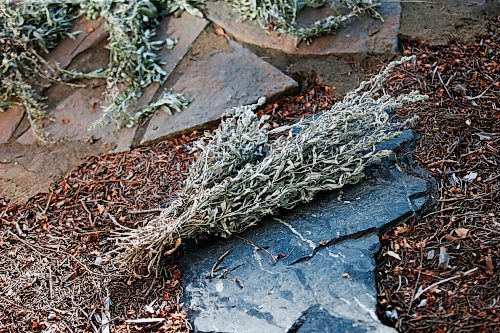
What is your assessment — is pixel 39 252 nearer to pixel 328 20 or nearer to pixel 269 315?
pixel 269 315

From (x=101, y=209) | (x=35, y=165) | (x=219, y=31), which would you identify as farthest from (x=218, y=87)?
(x=35, y=165)

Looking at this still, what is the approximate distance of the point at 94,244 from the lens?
8.51 ft

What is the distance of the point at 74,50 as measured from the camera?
10.9 ft

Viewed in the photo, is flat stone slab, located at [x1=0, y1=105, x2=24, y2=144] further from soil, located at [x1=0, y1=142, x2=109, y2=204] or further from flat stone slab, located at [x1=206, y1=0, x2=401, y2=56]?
flat stone slab, located at [x1=206, y1=0, x2=401, y2=56]

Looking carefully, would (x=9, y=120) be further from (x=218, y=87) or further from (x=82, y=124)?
(x=218, y=87)

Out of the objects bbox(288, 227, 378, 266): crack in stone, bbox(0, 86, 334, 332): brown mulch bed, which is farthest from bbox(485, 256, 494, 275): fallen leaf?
bbox(0, 86, 334, 332): brown mulch bed

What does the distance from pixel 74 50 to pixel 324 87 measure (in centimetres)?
131

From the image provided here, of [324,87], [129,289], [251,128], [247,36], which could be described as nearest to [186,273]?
[129,289]

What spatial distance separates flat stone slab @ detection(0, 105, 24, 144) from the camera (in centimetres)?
311

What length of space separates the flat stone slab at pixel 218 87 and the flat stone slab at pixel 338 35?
0.41ft

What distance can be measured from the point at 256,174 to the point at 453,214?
2.38 ft

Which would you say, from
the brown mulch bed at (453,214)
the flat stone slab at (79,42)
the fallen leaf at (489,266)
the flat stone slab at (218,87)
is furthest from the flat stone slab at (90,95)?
the fallen leaf at (489,266)

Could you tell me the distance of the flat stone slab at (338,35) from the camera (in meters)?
3.11

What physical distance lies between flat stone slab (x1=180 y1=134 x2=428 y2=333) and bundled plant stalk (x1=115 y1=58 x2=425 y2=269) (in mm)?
70
